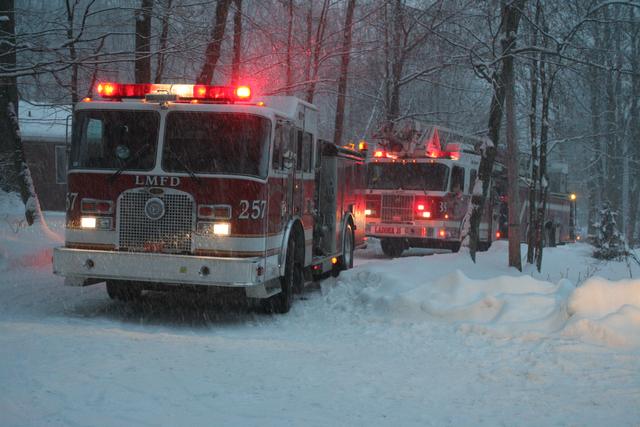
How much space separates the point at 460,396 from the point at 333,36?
57.4 feet

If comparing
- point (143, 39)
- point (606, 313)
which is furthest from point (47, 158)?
point (606, 313)

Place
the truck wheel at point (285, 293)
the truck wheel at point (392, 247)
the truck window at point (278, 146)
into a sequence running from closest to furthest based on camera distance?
the truck window at point (278, 146) < the truck wheel at point (285, 293) < the truck wheel at point (392, 247)

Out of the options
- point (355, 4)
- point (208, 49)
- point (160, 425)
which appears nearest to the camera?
point (160, 425)

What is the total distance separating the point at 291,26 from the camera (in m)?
21.9

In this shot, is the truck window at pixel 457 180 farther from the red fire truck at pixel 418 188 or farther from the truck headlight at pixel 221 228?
the truck headlight at pixel 221 228

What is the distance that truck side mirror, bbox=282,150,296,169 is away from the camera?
9.74m

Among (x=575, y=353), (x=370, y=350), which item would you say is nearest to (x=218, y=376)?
(x=370, y=350)

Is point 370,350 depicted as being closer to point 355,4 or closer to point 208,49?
point 208,49

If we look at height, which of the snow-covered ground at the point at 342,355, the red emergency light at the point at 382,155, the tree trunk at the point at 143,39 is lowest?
the snow-covered ground at the point at 342,355

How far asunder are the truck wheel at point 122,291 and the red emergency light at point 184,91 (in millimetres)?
2425

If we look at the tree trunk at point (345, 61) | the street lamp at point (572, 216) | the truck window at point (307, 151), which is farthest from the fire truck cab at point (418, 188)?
A: the street lamp at point (572, 216)

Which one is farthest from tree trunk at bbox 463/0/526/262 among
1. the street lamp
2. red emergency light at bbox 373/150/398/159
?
the street lamp

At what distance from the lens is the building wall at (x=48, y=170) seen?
1200 inches

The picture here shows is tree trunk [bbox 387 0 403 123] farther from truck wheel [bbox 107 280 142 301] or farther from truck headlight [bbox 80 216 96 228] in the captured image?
truck headlight [bbox 80 216 96 228]
